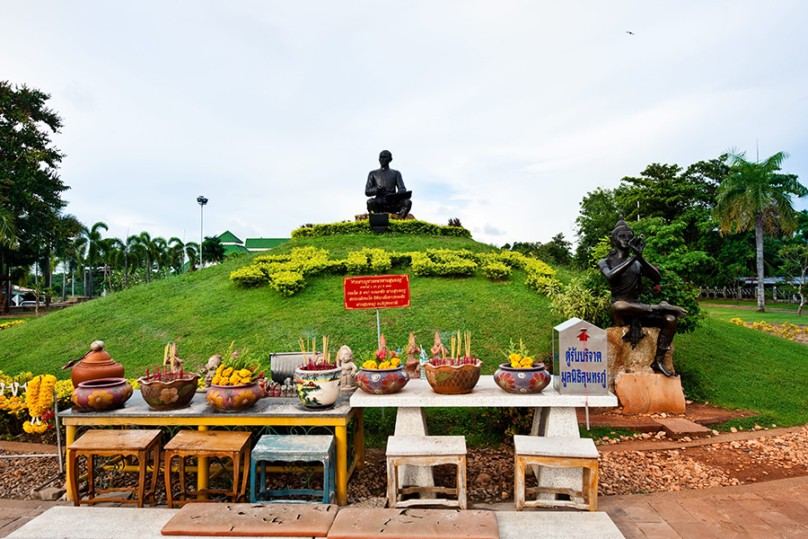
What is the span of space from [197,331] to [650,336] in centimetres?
771

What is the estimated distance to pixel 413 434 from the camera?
399cm

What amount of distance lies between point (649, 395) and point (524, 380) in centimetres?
343

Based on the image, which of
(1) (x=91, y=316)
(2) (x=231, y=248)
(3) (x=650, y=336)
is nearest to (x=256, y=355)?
(1) (x=91, y=316)

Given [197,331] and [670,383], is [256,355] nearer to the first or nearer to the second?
[197,331]

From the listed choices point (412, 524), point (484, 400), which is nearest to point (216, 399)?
point (412, 524)

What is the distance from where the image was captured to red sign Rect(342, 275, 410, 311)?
6012 mm

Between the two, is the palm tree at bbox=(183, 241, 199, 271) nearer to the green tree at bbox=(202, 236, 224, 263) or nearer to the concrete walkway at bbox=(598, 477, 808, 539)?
the green tree at bbox=(202, 236, 224, 263)

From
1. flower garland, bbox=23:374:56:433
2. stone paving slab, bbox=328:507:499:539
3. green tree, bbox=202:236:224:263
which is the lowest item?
stone paving slab, bbox=328:507:499:539

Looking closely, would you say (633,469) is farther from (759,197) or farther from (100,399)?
(759,197)

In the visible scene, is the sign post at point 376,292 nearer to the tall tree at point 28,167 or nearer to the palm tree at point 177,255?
the tall tree at point 28,167

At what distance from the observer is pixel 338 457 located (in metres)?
3.83

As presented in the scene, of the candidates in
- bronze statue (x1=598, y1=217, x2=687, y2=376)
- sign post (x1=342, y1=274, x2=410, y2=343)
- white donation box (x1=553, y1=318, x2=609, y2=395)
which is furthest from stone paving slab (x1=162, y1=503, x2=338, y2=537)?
bronze statue (x1=598, y1=217, x2=687, y2=376)

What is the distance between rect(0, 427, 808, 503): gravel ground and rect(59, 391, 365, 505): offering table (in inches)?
18.3

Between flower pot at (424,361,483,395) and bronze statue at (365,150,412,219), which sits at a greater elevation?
bronze statue at (365,150,412,219)
